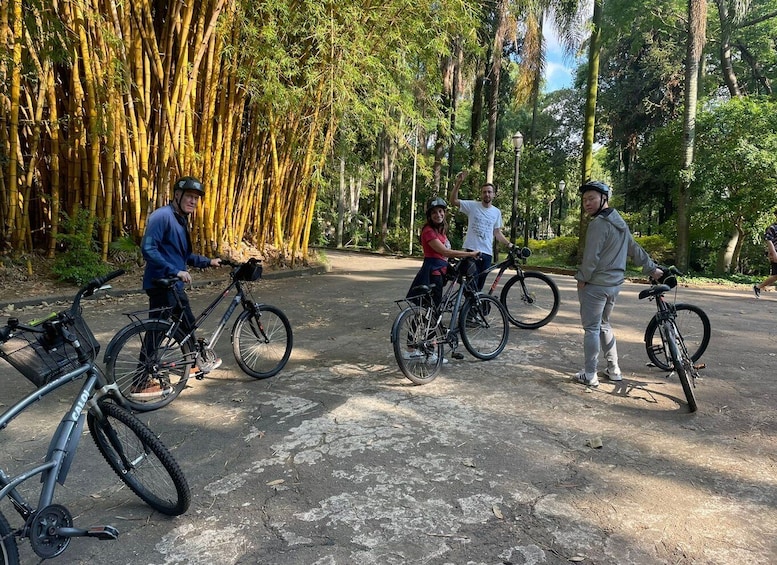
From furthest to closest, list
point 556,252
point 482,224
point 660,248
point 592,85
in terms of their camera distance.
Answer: point 556,252 < point 660,248 < point 592,85 < point 482,224

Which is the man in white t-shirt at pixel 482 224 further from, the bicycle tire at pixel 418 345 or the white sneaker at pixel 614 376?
the white sneaker at pixel 614 376

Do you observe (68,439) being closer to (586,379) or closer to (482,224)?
(586,379)

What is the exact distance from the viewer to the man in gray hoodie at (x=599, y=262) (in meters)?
3.88

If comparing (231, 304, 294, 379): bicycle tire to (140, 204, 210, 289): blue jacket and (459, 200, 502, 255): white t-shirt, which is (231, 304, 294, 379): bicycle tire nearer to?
(140, 204, 210, 289): blue jacket

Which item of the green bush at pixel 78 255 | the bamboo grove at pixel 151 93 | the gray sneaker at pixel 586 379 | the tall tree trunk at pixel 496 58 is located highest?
the tall tree trunk at pixel 496 58

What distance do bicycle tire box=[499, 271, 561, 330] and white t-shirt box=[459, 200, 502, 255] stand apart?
28.5 inches

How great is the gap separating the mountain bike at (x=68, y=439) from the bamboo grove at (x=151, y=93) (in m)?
5.97

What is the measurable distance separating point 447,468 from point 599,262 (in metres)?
2.15

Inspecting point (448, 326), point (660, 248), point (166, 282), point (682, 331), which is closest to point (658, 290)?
point (682, 331)

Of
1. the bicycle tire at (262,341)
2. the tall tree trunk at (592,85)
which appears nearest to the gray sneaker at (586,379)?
the bicycle tire at (262,341)

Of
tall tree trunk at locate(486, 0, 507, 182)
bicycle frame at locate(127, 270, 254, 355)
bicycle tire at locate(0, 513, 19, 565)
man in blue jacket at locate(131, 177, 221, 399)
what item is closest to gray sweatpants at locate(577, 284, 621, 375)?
bicycle frame at locate(127, 270, 254, 355)

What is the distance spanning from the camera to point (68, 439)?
1906 mm

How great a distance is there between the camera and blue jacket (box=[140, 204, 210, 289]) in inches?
136

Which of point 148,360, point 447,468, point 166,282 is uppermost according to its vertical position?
point 166,282
